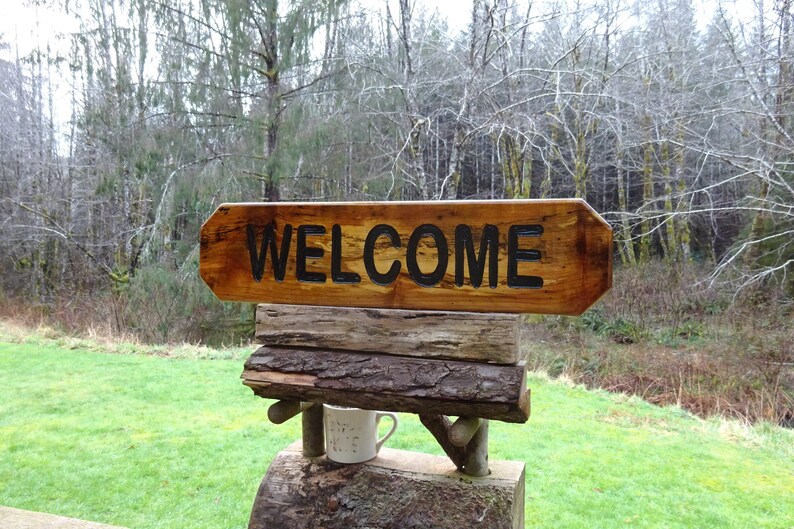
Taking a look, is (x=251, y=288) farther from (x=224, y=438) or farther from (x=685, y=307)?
(x=685, y=307)

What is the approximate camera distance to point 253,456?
3.51 m

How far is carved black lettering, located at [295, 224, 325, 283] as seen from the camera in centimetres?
136

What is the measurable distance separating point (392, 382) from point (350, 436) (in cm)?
45

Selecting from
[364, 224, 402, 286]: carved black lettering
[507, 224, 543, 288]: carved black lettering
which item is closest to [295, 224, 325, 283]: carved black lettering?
[364, 224, 402, 286]: carved black lettering

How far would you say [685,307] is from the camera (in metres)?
8.11

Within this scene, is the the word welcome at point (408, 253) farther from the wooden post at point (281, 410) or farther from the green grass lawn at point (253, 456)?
the green grass lawn at point (253, 456)

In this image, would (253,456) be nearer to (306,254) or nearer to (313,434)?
(313,434)

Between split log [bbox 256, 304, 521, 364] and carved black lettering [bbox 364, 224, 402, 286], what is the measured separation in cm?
7

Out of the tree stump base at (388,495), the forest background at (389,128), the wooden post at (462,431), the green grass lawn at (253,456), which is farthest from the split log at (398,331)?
the forest background at (389,128)

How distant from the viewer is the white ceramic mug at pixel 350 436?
5.31ft

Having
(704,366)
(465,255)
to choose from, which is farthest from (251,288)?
(704,366)

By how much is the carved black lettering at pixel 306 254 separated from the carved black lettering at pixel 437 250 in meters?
0.22

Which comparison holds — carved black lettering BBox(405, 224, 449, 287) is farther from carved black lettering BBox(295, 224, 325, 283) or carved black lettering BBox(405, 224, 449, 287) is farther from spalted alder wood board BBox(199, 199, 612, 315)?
carved black lettering BBox(295, 224, 325, 283)

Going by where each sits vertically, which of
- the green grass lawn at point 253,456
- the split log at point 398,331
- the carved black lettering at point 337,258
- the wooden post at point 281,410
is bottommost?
the green grass lawn at point 253,456
